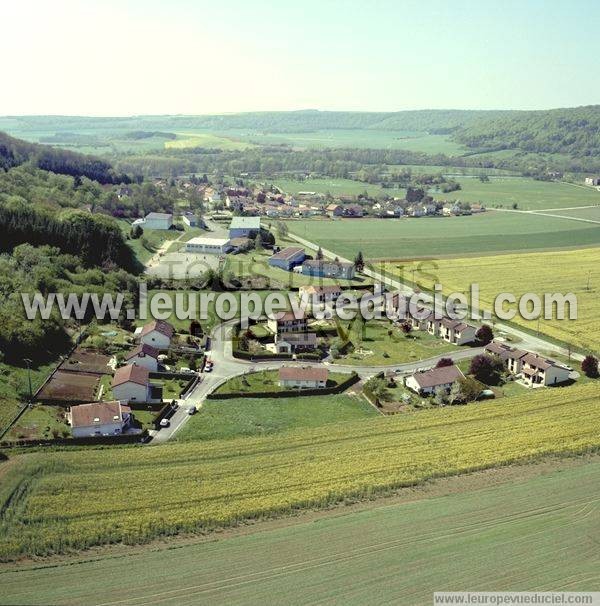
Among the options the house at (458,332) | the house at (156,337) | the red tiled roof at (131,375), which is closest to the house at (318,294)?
the house at (458,332)

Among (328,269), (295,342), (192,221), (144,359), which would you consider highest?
(192,221)

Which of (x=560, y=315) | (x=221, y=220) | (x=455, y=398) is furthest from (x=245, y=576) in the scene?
(x=221, y=220)

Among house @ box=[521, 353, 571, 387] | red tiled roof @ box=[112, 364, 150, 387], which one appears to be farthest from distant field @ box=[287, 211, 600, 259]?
red tiled roof @ box=[112, 364, 150, 387]

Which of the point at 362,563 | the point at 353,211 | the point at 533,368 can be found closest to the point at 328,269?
the point at 533,368

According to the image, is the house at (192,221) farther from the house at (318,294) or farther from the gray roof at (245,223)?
the house at (318,294)

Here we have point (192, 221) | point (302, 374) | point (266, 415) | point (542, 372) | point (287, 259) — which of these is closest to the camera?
point (266, 415)

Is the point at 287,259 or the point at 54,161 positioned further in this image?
the point at 54,161

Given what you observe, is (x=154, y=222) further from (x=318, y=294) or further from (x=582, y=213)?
(x=582, y=213)

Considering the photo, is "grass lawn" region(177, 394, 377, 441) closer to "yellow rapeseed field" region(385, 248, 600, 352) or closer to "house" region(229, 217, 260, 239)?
"yellow rapeseed field" region(385, 248, 600, 352)
